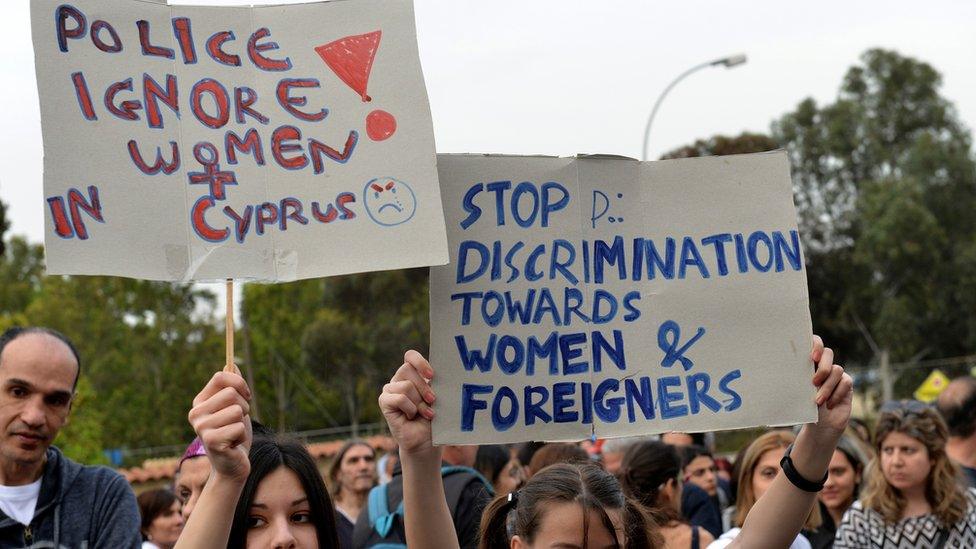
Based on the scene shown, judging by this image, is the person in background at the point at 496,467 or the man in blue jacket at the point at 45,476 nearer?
the man in blue jacket at the point at 45,476

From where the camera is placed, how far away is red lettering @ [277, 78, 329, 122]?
3.14 metres

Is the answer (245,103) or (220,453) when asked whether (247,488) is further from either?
(245,103)

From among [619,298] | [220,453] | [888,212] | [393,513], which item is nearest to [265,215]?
[220,453]

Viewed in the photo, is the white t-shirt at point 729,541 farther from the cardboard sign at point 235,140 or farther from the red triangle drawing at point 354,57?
the red triangle drawing at point 354,57

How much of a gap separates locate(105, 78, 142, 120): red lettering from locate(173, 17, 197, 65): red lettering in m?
0.17

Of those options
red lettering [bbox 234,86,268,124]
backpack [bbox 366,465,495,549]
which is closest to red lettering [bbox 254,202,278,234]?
red lettering [bbox 234,86,268,124]

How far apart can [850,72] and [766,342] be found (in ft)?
146

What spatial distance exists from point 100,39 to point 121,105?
181 millimetres

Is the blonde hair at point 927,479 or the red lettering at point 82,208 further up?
the red lettering at point 82,208

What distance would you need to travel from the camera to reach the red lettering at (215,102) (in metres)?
3.11

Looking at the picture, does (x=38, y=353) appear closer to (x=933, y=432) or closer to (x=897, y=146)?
(x=933, y=432)

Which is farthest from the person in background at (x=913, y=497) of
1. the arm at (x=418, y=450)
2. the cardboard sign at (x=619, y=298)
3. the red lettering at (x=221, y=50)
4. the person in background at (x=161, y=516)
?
the person in background at (x=161, y=516)

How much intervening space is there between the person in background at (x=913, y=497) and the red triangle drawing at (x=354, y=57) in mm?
2940

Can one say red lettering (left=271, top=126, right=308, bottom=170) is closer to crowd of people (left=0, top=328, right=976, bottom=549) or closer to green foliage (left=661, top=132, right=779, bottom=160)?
crowd of people (left=0, top=328, right=976, bottom=549)
